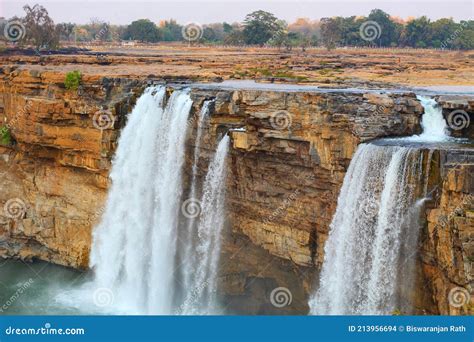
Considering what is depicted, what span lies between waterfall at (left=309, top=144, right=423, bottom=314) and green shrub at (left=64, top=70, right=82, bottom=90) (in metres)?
14.4

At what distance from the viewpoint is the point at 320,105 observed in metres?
22.1

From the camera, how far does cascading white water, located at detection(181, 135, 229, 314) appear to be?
2580 cm

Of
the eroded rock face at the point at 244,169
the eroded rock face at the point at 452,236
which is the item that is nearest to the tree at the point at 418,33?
the eroded rock face at the point at 244,169
